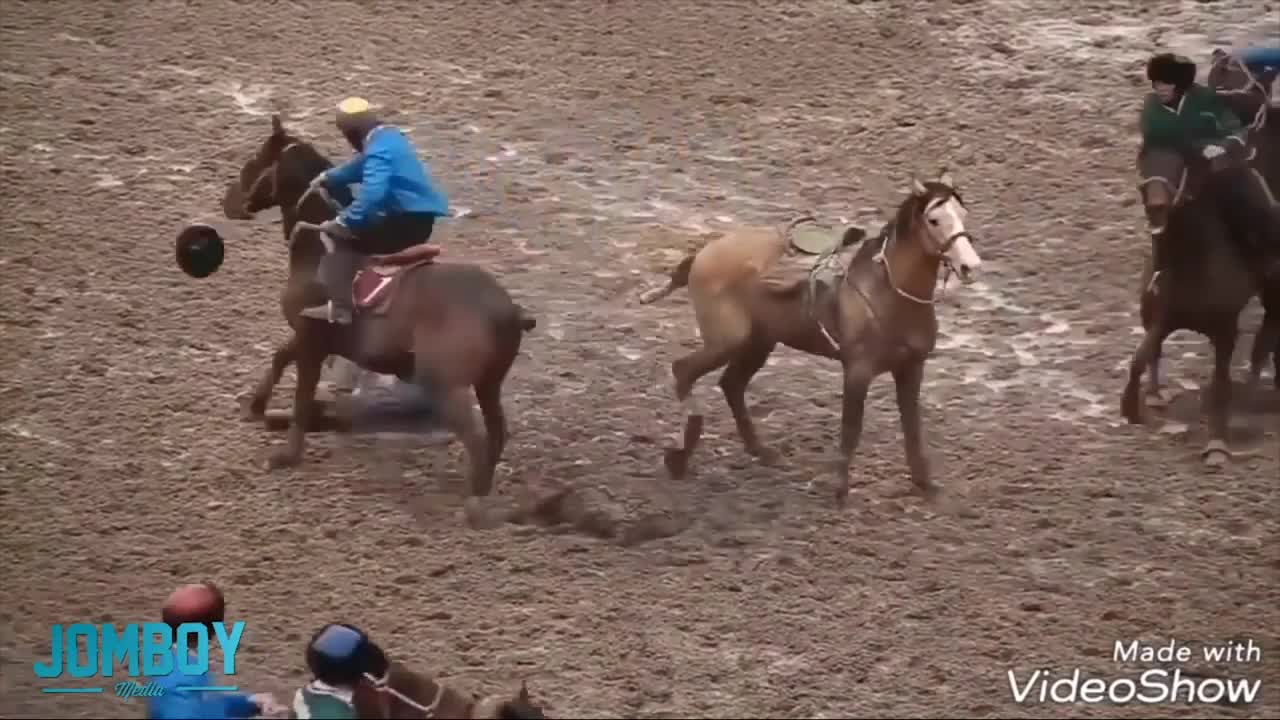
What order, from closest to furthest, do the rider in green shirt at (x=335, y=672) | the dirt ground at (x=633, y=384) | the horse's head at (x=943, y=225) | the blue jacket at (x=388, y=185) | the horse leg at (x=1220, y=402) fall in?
the rider in green shirt at (x=335, y=672) → the dirt ground at (x=633, y=384) → the horse's head at (x=943, y=225) → the blue jacket at (x=388, y=185) → the horse leg at (x=1220, y=402)

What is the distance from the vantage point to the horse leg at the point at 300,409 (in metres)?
9.43

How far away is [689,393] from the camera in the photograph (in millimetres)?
9391

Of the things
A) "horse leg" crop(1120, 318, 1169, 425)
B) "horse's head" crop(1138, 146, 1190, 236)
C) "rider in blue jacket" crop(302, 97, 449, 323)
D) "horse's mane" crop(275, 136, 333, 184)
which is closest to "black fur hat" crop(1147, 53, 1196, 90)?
"horse's head" crop(1138, 146, 1190, 236)

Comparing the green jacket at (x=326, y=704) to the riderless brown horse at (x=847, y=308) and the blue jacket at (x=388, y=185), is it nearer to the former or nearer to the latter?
the blue jacket at (x=388, y=185)

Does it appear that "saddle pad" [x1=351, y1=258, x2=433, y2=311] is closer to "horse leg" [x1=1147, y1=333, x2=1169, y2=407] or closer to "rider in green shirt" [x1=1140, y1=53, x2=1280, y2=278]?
"rider in green shirt" [x1=1140, y1=53, x2=1280, y2=278]

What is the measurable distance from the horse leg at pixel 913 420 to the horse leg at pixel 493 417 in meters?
1.57

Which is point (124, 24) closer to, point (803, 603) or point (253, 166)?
point (253, 166)

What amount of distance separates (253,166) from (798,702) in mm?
3380

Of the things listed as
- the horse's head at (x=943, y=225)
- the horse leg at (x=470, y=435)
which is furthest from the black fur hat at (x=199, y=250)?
the horse's head at (x=943, y=225)

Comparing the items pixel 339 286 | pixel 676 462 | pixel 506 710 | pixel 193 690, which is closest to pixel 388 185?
pixel 339 286

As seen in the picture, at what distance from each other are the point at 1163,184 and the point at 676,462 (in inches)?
88.2

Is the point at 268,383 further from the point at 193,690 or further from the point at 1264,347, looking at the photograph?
the point at 1264,347

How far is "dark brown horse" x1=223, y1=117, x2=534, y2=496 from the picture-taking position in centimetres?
889

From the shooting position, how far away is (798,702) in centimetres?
797
